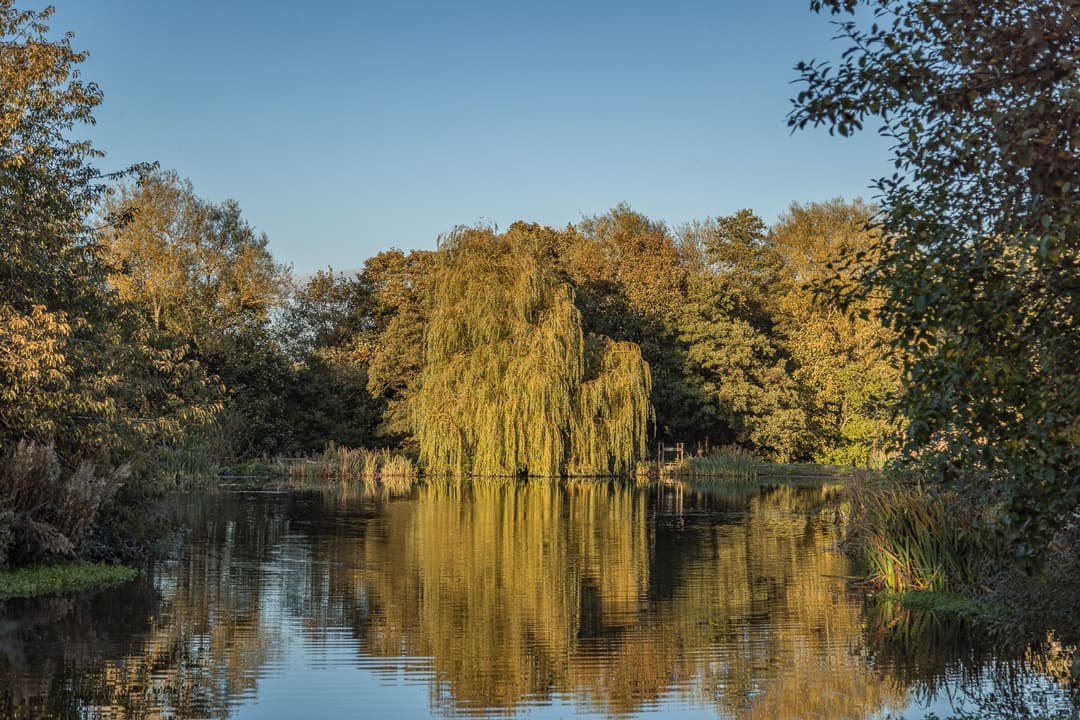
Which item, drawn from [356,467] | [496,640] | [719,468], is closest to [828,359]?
[719,468]

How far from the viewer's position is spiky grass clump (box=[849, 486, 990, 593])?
13.7 metres

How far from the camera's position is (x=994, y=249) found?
590 centimetres

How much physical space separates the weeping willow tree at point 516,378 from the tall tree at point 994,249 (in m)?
32.3

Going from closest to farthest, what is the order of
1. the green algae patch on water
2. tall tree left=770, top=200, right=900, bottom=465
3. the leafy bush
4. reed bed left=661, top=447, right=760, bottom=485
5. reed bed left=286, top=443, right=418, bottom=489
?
the green algae patch on water → the leafy bush → reed bed left=286, top=443, right=418, bottom=489 → reed bed left=661, top=447, right=760, bottom=485 → tall tree left=770, top=200, right=900, bottom=465

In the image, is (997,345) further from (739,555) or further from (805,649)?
(739,555)

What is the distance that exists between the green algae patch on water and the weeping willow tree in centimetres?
2434

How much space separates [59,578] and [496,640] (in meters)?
6.04

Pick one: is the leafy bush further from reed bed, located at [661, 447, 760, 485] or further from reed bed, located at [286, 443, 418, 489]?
reed bed, located at [661, 447, 760, 485]

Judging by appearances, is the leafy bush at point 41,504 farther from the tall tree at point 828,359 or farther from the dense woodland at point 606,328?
the tall tree at point 828,359

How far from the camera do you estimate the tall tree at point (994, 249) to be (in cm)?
567

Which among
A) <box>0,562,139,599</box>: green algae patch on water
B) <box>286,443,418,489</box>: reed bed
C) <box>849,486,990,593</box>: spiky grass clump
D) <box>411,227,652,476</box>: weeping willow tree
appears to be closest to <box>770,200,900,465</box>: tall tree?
<box>411,227,652,476</box>: weeping willow tree

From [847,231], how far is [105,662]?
1971 inches

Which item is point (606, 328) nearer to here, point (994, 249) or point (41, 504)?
point (41, 504)

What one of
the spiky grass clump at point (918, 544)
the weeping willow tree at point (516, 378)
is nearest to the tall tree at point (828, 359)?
the weeping willow tree at point (516, 378)
